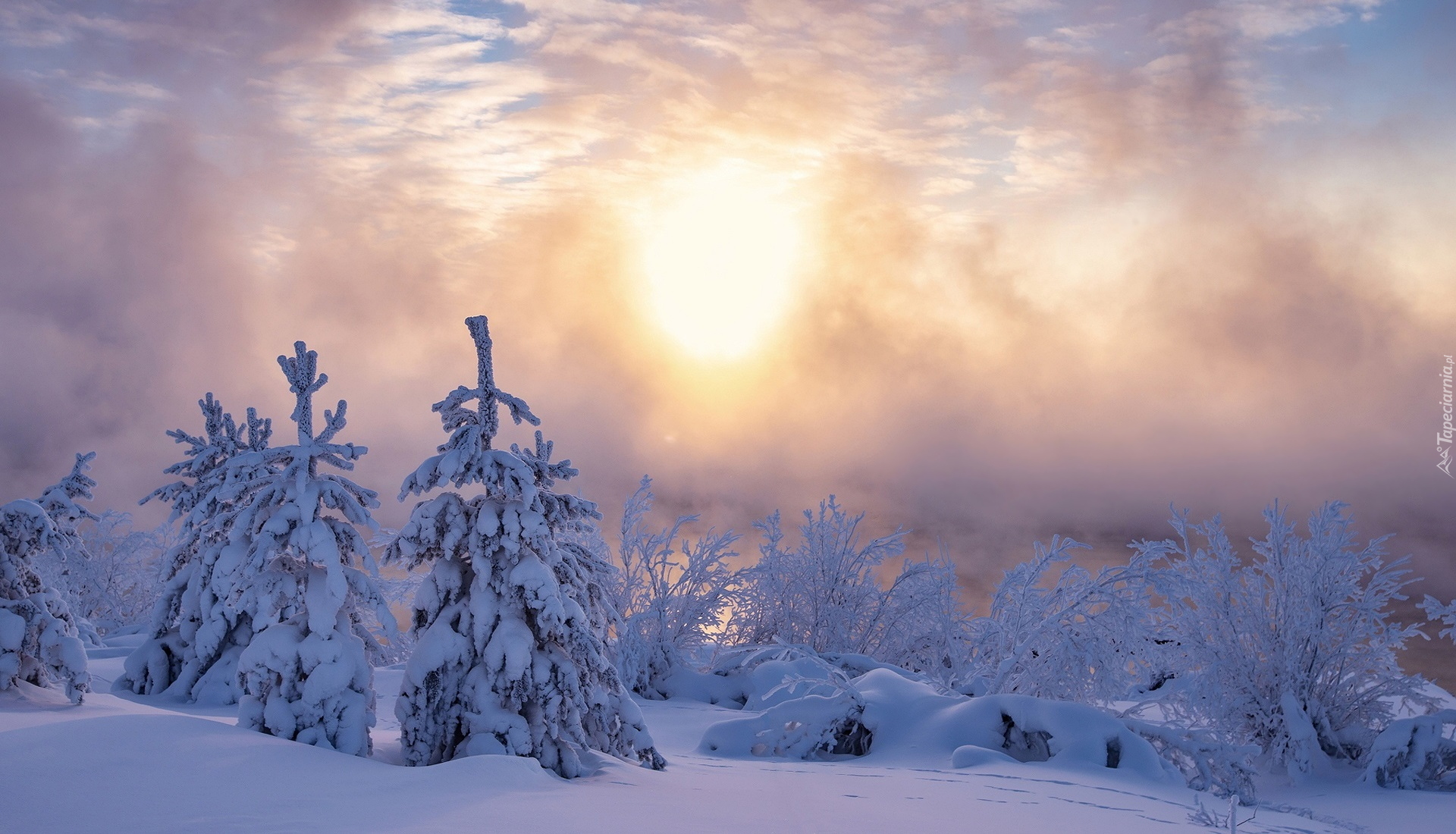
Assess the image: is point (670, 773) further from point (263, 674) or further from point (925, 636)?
point (925, 636)

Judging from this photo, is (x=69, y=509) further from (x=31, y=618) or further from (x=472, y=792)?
(x=472, y=792)

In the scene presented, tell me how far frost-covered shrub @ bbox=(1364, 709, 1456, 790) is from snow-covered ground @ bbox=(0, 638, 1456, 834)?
10.2 ft

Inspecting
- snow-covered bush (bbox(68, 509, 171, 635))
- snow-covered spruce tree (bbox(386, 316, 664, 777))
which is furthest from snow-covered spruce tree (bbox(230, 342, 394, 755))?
snow-covered bush (bbox(68, 509, 171, 635))

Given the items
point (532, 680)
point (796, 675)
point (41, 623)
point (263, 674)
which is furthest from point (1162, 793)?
point (41, 623)

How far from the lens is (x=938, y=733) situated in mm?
13461

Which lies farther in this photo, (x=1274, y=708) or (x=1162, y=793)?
(x=1274, y=708)

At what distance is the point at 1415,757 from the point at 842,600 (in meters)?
13.4

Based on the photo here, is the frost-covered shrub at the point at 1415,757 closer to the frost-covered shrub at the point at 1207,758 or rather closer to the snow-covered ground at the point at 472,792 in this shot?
the snow-covered ground at the point at 472,792

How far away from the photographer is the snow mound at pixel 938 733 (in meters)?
12.6

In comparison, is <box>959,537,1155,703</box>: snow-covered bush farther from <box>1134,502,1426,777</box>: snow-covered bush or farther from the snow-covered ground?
the snow-covered ground

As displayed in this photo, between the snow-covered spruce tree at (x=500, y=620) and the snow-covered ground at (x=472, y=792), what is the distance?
68 cm

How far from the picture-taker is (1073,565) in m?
19.9

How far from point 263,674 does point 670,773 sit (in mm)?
4663

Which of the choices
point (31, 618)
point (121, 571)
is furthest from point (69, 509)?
point (121, 571)
